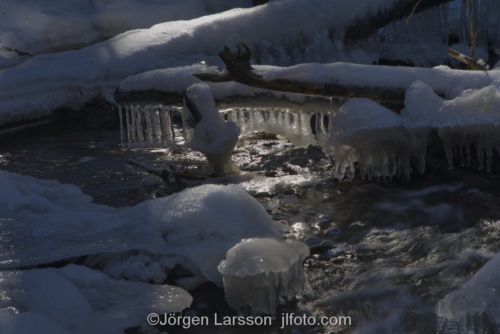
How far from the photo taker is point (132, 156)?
6.09 m

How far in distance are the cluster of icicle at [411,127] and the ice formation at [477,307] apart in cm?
180

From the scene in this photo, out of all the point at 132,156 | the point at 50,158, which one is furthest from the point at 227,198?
the point at 50,158

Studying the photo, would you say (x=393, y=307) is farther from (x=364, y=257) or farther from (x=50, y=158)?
(x=50, y=158)

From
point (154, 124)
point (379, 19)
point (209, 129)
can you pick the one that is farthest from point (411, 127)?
point (379, 19)

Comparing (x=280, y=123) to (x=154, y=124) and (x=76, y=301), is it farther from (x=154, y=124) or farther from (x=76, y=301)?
(x=76, y=301)

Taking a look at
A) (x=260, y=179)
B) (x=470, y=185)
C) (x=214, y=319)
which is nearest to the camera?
(x=214, y=319)

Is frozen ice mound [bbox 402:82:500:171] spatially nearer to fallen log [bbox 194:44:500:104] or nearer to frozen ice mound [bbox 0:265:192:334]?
fallen log [bbox 194:44:500:104]

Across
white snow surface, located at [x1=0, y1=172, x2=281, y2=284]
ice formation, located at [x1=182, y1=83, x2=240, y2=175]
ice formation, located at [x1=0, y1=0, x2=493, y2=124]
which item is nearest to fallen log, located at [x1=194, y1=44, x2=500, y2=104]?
ice formation, located at [x1=182, y1=83, x2=240, y2=175]

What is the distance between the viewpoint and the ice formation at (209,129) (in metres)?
5.00

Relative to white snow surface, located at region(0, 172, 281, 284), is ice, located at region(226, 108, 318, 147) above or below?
above

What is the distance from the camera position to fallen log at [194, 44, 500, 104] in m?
4.54

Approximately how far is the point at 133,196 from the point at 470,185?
111 inches

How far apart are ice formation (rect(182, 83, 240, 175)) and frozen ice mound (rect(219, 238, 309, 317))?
6.86ft

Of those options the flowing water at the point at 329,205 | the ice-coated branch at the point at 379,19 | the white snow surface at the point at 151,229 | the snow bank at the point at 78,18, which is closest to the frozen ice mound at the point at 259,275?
the flowing water at the point at 329,205
